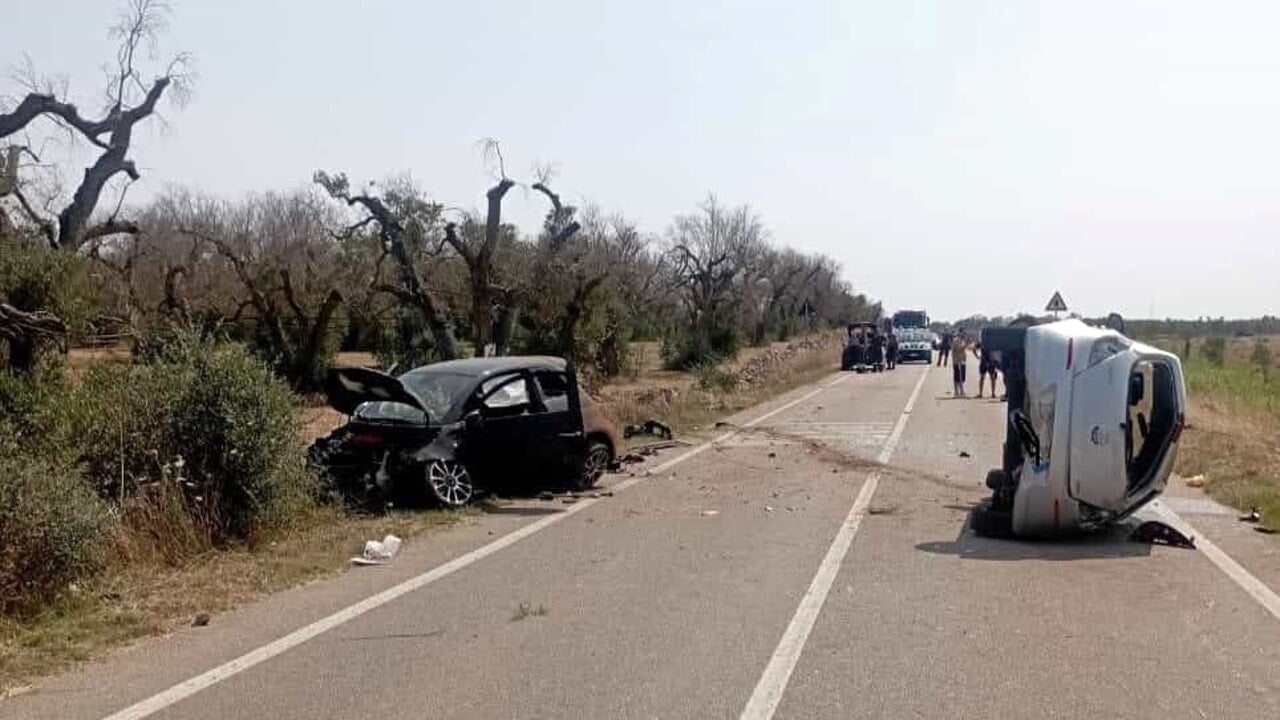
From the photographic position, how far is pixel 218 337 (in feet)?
43.5

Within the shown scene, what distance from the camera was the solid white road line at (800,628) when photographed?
21.8ft

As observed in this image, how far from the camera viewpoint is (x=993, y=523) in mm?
12766

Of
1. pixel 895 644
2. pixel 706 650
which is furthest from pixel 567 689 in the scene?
pixel 895 644

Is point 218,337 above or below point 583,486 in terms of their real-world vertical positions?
above

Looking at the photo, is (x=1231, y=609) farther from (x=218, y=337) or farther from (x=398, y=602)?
(x=218, y=337)

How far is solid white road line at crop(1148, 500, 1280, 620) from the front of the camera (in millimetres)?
9406

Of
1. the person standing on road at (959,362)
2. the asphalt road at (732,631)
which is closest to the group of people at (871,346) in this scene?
the person standing on road at (959,362)

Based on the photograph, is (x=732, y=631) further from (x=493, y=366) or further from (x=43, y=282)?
(x=43, y=282)

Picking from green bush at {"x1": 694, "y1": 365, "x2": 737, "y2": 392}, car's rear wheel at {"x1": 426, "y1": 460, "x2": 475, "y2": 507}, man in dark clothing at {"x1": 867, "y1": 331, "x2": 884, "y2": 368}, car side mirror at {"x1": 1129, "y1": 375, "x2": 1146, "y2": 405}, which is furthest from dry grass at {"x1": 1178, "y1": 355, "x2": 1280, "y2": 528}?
man in dark clothing at {"x1": 867, "y1": 331, "x2": 884, "y2": 368}

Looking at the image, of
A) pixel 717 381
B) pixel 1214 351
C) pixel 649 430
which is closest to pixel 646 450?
pixel 649 430

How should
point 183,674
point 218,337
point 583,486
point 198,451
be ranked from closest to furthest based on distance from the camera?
point 183,674, point 198,451, point 218,337, point 583,486

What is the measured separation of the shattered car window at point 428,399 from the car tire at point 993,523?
18.8 feet

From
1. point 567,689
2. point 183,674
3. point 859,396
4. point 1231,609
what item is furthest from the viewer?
point 859,396

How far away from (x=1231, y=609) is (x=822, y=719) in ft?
14.0
